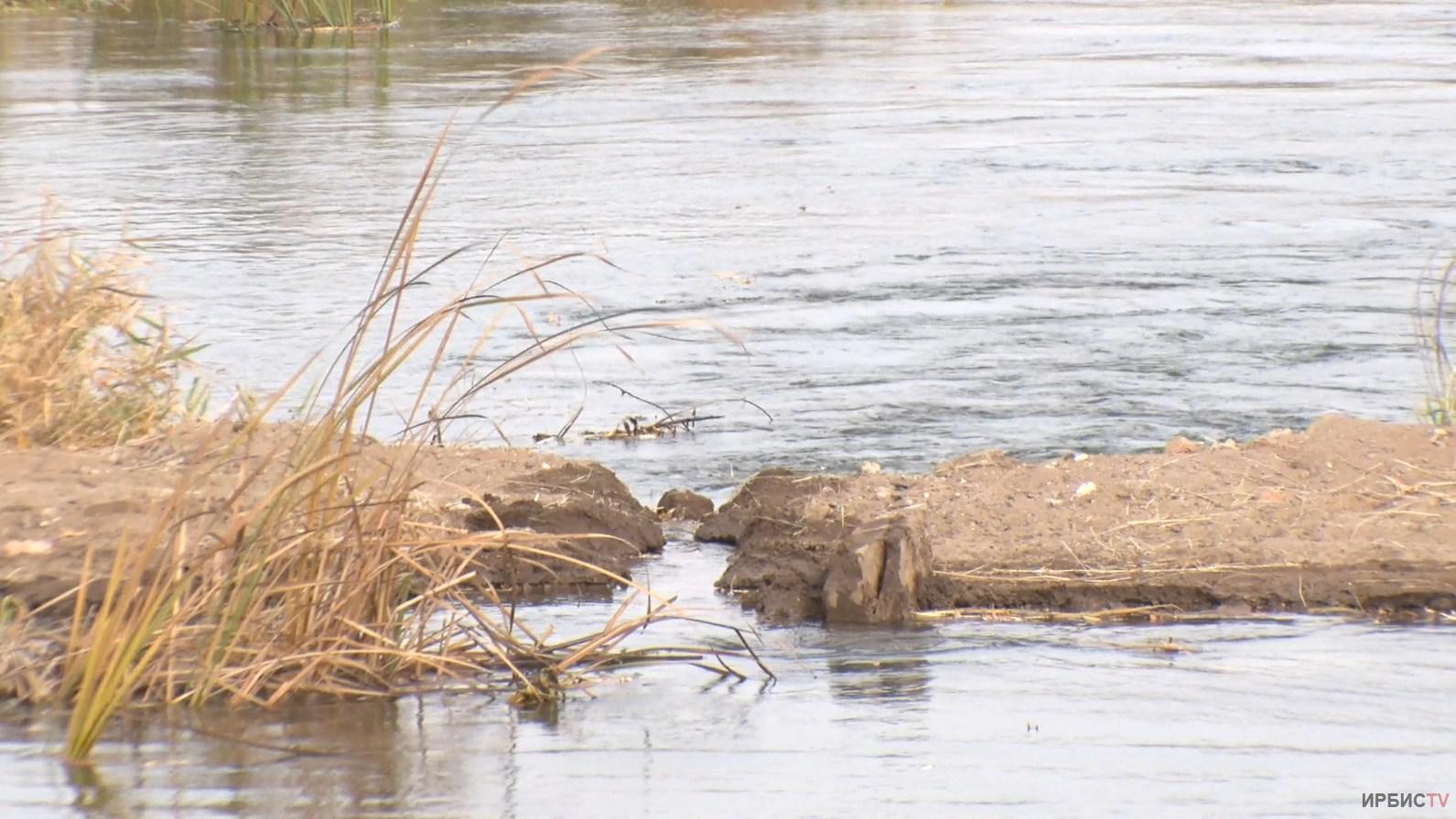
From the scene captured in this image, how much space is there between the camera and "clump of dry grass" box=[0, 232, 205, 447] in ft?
23.7

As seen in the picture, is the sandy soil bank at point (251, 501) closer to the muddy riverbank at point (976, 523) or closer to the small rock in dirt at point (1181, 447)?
the muddy riverbank at point (976, 523)

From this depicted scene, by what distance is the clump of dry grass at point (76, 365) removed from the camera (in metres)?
7.22

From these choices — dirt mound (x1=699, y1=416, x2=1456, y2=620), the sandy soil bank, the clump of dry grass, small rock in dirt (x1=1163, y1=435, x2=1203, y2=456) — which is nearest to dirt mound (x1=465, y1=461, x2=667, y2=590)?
the sandy soil bank

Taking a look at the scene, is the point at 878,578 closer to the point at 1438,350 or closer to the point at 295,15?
the point at 1438,350

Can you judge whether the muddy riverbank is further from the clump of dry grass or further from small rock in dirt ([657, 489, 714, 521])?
the clump of dry grass

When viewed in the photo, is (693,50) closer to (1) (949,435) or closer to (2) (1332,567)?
(1) (949,435)

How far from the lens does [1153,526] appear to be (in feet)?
22.4

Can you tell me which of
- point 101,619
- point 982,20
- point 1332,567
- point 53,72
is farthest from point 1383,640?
point 982,20

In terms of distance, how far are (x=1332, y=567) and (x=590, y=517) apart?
238 cm

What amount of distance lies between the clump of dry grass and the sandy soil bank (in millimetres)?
346

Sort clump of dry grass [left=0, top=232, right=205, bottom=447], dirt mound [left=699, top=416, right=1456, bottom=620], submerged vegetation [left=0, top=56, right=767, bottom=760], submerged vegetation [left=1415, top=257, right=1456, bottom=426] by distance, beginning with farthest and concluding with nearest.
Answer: submerged vegetation [left=1415, top=257, right=1456, bottom=426] → clump of dry grass [left=0, top=232, right=205, bottom=447] → dirt mound [left=699, top=416, right=1456, bottom=620] → submerged vegetation [left=0, top=56, right=767, bottom=760]

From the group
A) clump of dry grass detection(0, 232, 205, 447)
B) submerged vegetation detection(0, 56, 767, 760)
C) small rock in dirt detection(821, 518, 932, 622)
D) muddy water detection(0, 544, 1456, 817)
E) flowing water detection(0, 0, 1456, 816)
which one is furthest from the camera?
clump of dry grass detection(0, 232, 205, 447)

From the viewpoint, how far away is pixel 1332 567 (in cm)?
651

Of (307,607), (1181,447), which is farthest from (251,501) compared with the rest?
(1181,447)
